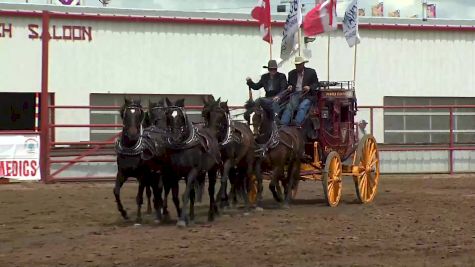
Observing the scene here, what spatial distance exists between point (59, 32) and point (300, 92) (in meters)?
11.6

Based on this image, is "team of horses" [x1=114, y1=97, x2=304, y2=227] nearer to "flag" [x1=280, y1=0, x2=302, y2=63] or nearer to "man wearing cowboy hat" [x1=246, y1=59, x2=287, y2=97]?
"man wearing cowboy hat" [x1=246, y1=59, x2=287, y2=97]

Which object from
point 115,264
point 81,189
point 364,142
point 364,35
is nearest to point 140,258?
point 115,264

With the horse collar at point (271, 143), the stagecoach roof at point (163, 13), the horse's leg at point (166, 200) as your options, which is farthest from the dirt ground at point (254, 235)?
the stagecoach roof at point (163, 13)

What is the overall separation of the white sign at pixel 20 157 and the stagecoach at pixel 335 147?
7.07 metres

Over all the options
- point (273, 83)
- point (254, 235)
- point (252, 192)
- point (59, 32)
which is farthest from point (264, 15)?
point (254, 235)

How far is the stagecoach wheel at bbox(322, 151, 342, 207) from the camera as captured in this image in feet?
43.0

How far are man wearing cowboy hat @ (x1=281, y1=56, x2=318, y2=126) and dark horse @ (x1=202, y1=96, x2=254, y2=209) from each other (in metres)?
1.42

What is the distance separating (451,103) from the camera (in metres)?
26.4

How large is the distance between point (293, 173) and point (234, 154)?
1.84 meters

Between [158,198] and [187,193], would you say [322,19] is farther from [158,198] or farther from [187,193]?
[187,193]

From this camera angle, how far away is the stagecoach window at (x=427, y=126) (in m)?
23.4

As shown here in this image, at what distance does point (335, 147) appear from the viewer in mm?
14117

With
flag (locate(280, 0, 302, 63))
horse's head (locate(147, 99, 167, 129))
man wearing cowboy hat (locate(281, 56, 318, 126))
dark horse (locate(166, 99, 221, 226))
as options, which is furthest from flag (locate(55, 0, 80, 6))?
dark horse (locate(166, 99, 221, 226))

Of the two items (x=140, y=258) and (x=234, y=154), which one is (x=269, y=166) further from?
(x=140, y=258)
